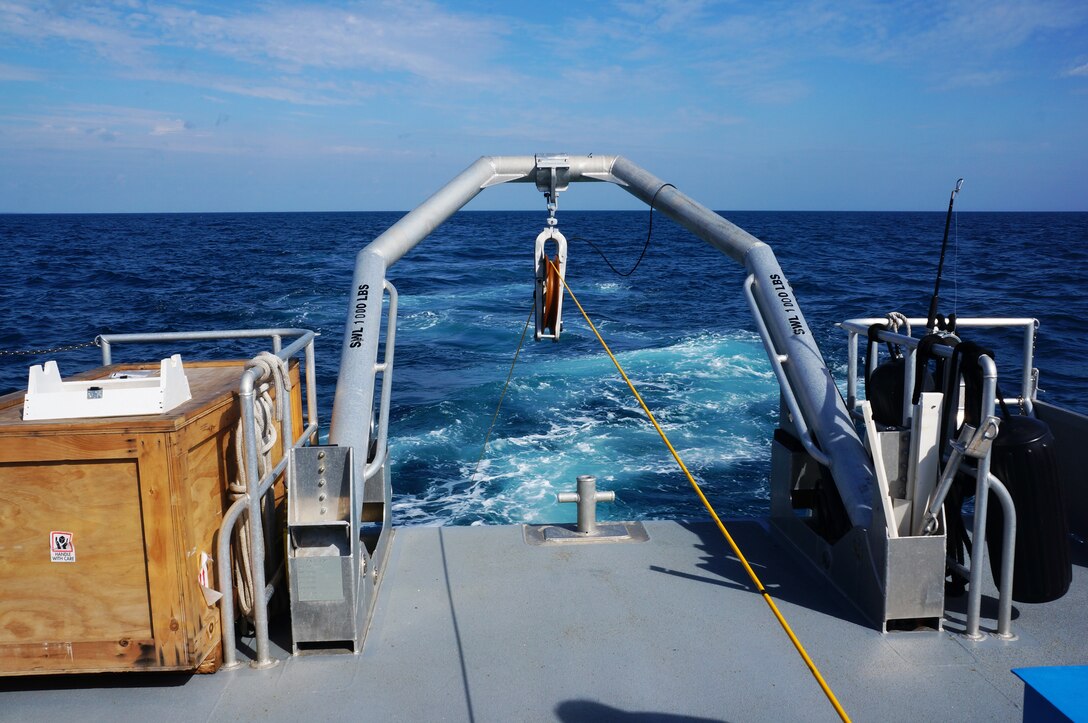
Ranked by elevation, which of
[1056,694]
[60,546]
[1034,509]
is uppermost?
[1056,694]

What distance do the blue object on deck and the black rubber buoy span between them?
2719 millimetres

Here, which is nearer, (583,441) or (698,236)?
(698,236)

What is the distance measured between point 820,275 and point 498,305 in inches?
751

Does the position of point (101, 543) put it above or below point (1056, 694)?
below

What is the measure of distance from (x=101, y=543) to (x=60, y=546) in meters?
0.17

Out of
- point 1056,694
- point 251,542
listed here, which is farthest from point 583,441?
point 1056,694

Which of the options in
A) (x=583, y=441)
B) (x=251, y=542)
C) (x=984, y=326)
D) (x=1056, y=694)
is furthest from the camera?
(x=583, y=441)

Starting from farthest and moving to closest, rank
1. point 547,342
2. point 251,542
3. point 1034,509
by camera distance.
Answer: point 547,342 < point 1034,509 < point 251,542

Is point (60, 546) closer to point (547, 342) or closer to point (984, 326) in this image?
point (984, 326)

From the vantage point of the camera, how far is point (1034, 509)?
14.9 ft

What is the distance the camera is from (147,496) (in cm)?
370

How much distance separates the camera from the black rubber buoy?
14.9 ft

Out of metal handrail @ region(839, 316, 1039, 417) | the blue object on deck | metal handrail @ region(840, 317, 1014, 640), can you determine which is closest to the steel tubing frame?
metal handrail @ region(839, 316, 1039, 417)

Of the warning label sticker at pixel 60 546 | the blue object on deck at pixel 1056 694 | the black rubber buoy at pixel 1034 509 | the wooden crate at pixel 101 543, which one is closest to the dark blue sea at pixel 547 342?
the black rubber buoy at pixel 1034 509
